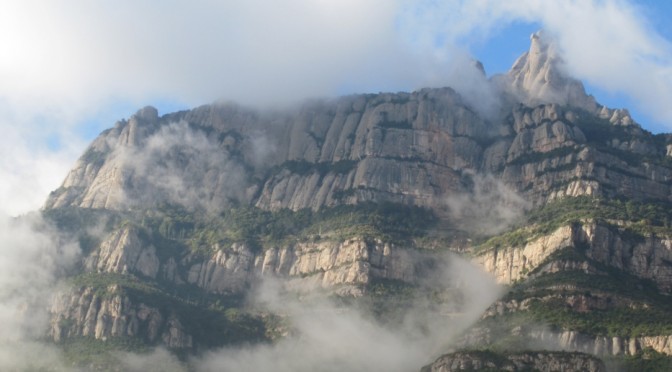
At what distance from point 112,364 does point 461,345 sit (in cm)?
5318

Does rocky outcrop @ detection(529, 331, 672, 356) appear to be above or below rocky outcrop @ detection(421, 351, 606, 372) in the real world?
above

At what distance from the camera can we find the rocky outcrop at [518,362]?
537 feet

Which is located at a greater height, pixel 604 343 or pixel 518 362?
pixel 604 343

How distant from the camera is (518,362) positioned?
168 meters

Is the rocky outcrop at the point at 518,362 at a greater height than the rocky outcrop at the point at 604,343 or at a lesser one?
lesser

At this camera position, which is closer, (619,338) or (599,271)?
(619,338)

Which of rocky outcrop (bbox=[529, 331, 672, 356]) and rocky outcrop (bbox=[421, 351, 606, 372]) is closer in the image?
rocky outcrop (bbox=[421, 351, 606, 372])

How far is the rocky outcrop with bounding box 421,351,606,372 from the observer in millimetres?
163625

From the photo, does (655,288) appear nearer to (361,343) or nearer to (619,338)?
(619,338)

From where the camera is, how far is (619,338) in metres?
174

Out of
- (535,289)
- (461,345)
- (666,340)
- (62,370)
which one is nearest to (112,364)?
(62,370)

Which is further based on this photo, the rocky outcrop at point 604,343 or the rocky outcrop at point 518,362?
the rocky outcrop at point 604,343

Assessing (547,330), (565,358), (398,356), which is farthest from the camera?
(398,356)

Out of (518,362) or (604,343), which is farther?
(604,343)
